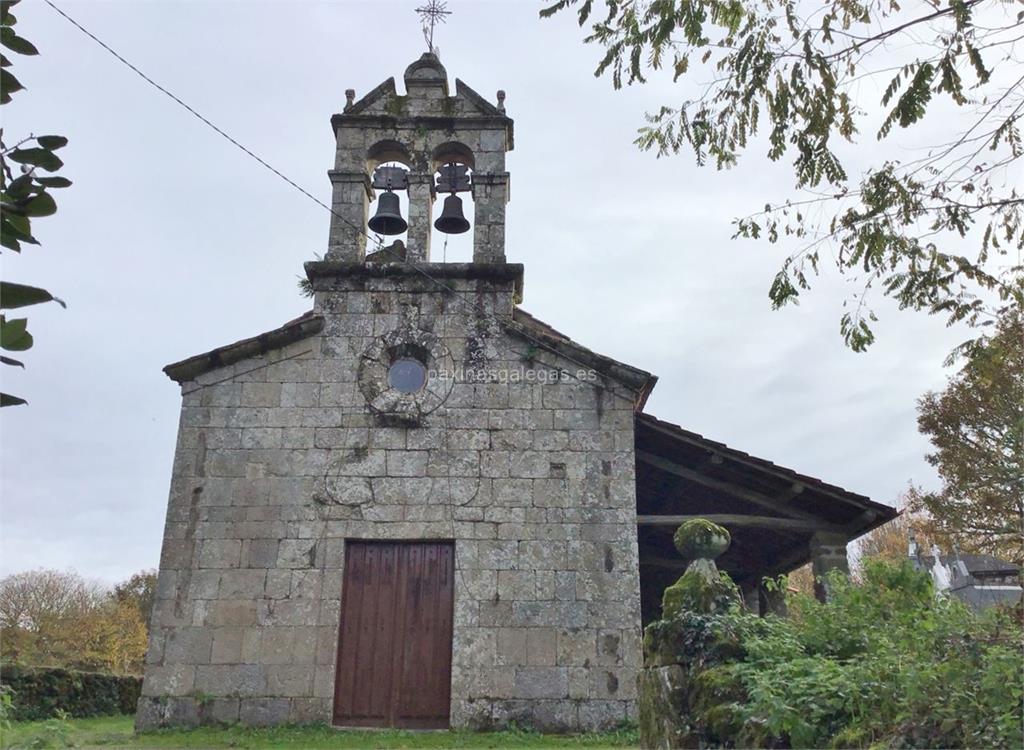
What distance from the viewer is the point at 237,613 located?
7965 millimetres

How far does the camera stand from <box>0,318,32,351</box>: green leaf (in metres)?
1.44

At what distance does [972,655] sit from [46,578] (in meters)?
33.1

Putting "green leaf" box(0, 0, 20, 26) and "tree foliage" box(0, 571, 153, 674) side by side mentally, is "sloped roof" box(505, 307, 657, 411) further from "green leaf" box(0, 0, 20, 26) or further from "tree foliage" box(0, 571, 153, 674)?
"tree foliage" box(0, 571, 153, 674)

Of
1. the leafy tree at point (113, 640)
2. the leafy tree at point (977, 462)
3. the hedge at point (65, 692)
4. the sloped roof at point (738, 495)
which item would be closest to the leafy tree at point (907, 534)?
the leafy tree at point (977, 462)

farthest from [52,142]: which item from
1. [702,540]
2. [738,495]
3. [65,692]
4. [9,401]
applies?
[65,692]

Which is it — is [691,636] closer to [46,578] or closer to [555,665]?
[555,665]

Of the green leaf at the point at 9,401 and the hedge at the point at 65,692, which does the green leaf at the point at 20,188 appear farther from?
the hedge at the point at 65,692

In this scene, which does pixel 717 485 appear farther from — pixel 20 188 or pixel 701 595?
pixel 20 188

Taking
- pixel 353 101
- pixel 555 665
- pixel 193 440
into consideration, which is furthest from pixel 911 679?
pixel 353 101

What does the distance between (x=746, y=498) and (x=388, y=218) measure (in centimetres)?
513

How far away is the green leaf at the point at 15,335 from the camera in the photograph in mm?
1438

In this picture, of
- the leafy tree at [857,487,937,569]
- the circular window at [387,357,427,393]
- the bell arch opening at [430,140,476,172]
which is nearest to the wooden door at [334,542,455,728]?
the circular window at [387,357,427,393]

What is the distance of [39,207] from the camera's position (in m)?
1.63

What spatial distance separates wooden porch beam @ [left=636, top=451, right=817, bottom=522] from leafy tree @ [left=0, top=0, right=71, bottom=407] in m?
7.97
